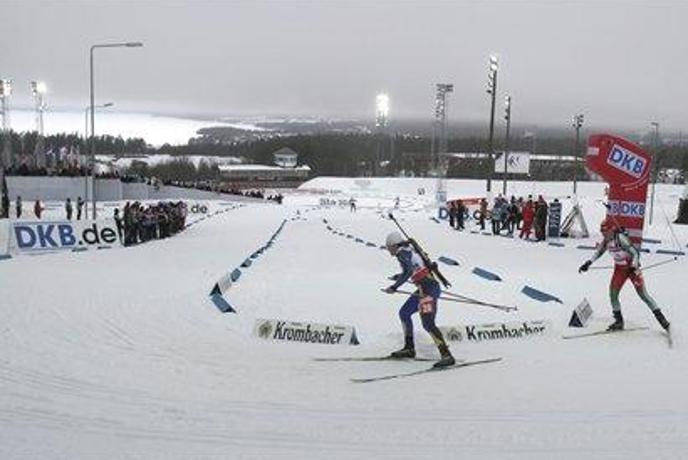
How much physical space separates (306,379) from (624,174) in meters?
15.1

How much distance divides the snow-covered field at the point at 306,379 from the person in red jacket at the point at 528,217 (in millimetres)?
13359

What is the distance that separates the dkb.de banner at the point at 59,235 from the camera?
24875 mm

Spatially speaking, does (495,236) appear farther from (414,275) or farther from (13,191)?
(13,191)

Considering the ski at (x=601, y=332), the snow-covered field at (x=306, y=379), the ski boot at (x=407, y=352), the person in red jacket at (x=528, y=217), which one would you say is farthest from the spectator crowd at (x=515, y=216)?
the ski boot at (x=407, y=352)

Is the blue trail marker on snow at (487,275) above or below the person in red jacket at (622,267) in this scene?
below

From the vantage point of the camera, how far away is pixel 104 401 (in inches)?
330

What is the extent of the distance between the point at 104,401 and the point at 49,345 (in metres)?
3.05

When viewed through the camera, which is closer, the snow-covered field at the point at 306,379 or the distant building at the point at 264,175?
the snow-covered field at the point at 306,379

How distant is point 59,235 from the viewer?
26.1 meters

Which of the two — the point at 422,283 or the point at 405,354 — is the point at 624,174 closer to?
the point at 405,354

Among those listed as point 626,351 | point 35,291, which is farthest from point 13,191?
point 626,351

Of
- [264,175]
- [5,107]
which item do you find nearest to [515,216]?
[5,107]

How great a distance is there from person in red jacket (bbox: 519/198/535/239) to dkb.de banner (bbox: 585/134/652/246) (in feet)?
32.5

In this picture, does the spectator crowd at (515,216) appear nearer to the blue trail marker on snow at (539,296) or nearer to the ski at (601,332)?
the blue trail marker on snow at (539,296)
